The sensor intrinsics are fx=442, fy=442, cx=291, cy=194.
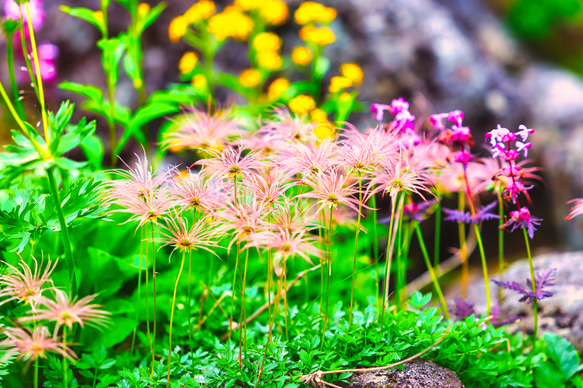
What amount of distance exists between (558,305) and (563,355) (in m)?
0.40

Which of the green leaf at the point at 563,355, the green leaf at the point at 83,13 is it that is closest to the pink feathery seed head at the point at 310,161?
the green leaf at the point at 563,355

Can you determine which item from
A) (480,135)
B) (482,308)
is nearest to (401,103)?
(482,308)

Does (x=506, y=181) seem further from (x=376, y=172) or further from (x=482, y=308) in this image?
(x=482, y=308)

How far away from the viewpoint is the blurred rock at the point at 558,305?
1695 mm

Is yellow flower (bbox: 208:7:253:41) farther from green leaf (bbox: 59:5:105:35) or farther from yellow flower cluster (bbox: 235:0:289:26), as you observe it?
green leaf (bbox: 59:5:105:35)

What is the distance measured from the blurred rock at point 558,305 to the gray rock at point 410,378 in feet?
2.24

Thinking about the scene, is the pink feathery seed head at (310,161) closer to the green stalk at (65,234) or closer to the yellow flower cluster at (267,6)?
the green stalk at (65,234)

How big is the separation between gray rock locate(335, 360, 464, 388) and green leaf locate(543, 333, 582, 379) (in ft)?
1.43

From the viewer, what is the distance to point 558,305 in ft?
5.76

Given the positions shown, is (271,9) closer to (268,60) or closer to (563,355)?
(268,60)

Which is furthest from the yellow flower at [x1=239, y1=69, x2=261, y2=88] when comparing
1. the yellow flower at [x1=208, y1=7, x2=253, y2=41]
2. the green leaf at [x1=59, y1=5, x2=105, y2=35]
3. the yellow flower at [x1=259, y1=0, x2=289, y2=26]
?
the green leaf at [x1=59, y1=5, x2=105, y2=35]

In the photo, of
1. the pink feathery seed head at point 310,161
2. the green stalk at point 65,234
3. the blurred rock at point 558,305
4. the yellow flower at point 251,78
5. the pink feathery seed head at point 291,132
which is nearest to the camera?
the green stalk at point 65,234

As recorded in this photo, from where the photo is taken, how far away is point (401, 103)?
132cm

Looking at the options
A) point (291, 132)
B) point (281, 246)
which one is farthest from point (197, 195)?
point (291, 132)
